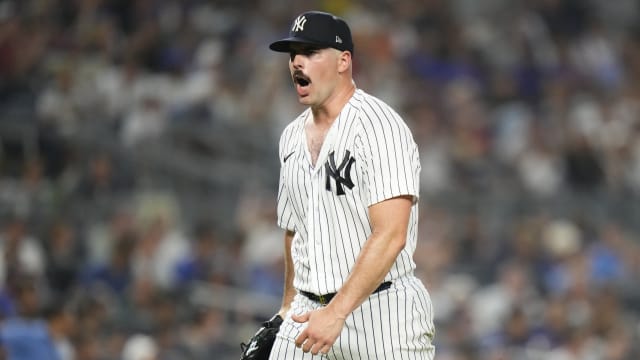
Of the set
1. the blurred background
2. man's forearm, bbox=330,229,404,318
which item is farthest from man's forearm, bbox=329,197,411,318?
the blurred background

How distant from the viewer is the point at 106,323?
897 centimetres

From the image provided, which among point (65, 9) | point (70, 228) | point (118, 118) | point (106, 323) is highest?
point (65, 9)

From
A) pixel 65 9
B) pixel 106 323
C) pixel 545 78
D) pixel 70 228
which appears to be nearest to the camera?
pixel 106 323

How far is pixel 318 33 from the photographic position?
472 cm

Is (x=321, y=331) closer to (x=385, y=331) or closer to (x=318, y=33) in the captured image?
(x=385, y=331)

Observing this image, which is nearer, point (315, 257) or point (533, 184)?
point (315, 257)

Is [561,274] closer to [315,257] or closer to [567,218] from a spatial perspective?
[567,218]

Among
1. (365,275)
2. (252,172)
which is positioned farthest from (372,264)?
(252,172)

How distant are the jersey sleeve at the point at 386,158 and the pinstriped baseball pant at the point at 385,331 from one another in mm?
369

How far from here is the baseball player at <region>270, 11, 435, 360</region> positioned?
4633 mm

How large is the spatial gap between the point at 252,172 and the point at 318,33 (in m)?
7.11

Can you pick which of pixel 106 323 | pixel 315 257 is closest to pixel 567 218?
pixel 106 323

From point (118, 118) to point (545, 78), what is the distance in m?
4.94

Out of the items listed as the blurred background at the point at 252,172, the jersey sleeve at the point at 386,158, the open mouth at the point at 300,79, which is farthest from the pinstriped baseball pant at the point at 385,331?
the blurred background at the point at 252,172
